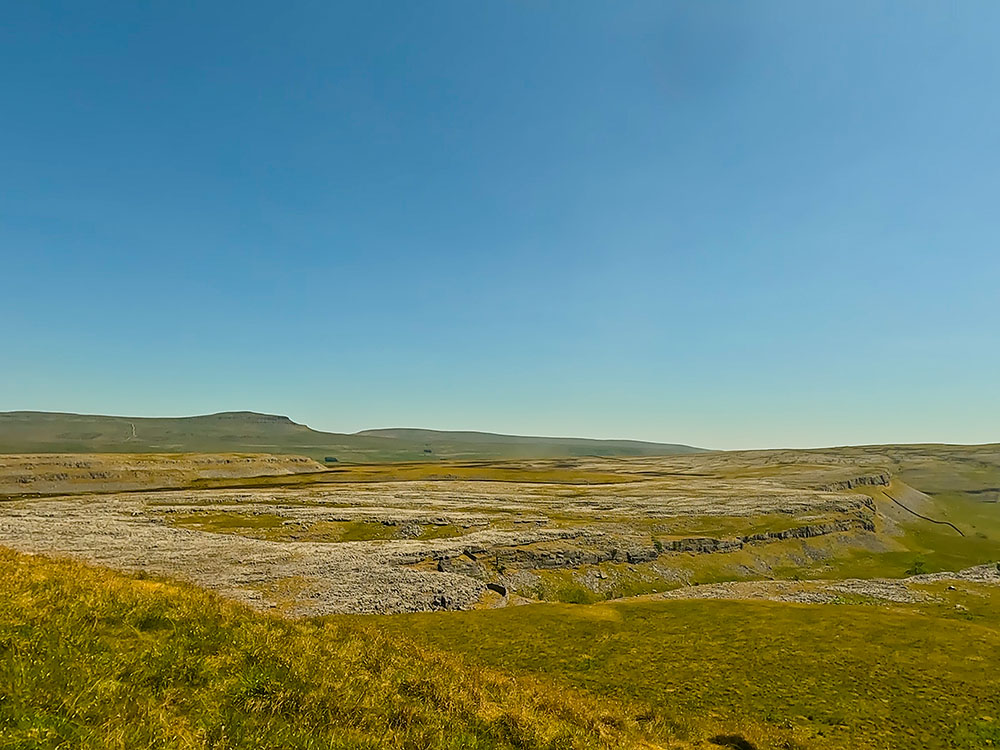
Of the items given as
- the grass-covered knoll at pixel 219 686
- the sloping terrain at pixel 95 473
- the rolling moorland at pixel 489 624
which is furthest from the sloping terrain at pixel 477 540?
the grass-covered knoll at pixel 219 686

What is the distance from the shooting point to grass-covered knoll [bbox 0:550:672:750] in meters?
10.8

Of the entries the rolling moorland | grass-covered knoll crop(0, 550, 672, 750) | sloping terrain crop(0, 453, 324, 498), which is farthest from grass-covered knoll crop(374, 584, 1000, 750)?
sloping terrain crop(0, 453, 324, 498)

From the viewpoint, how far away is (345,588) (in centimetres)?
5550

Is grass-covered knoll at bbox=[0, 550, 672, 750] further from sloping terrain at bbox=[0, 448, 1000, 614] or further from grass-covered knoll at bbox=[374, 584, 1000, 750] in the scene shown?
sloping terrain at bbox=[0, 448, 1000, 614]

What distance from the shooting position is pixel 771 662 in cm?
3434

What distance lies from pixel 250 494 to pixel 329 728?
12962 cm

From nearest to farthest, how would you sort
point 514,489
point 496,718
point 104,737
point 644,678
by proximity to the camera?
point 104,737, point 496,718, point 644,678, point 514,489

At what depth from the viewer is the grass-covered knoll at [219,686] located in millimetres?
10766

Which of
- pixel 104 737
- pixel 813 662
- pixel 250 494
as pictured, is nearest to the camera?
pixel 104 737

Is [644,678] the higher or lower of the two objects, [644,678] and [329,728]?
the lower

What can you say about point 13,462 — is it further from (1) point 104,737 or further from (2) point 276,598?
(1) point 104,737

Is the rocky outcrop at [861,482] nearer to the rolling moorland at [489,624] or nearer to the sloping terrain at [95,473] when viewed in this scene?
the rolling moorland at [489,624]

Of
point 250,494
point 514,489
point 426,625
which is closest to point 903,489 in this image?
point 514,489

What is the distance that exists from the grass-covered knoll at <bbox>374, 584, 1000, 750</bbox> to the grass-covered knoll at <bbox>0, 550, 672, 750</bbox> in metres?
11.4
